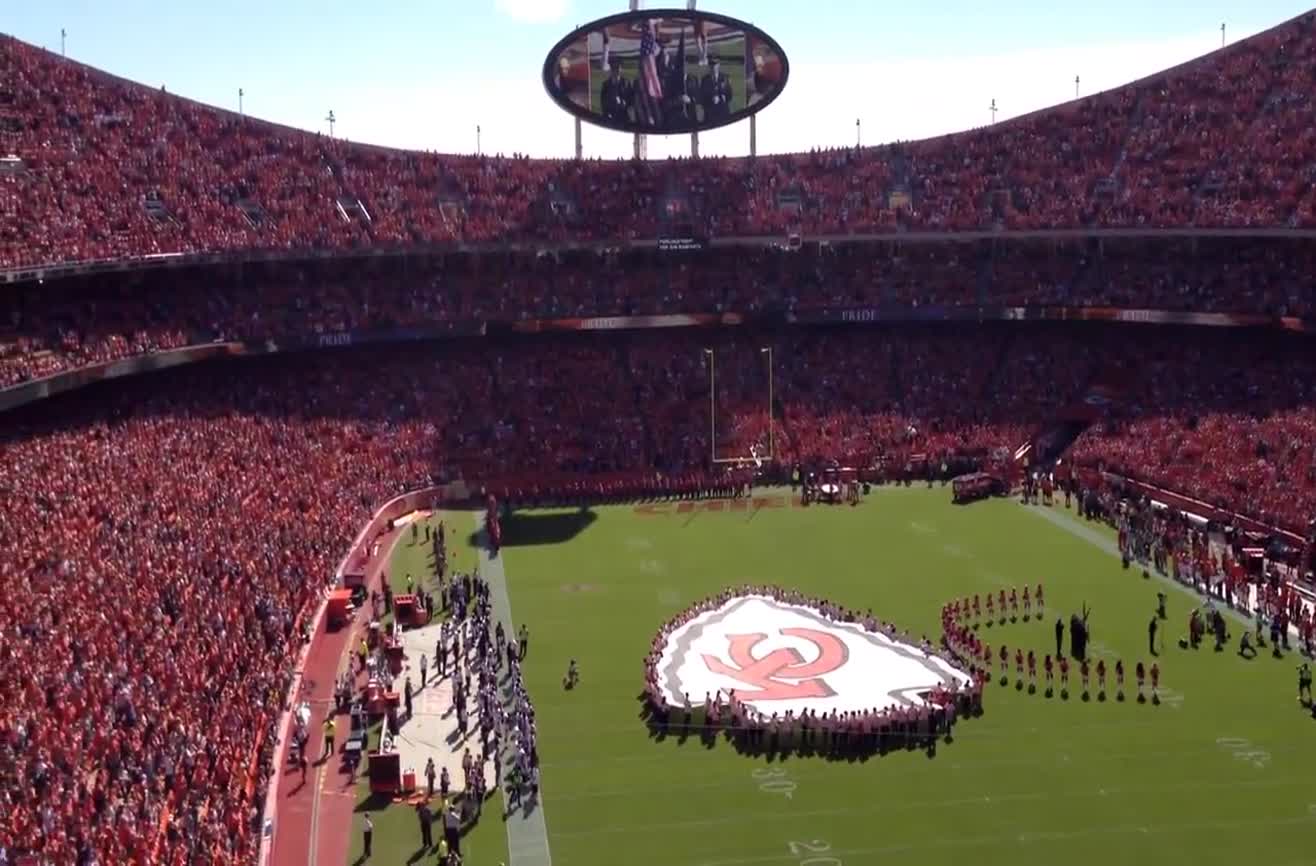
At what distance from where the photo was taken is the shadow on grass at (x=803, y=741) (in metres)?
21.9

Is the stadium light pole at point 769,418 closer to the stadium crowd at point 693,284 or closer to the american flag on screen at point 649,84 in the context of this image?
the stadium crowd at point 693,284

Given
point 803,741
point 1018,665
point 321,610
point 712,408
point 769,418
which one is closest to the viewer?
point 803,741

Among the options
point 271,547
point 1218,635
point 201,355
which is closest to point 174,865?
point 271,547

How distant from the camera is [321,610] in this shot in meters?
28.1

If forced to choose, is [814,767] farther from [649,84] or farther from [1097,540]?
[649,84]

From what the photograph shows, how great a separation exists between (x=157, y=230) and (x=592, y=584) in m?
18.9

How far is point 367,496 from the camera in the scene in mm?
36688

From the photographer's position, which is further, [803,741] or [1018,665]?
[1018,665]

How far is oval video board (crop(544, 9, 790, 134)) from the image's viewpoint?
49.6 meters

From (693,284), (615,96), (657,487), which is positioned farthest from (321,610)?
(615,96)

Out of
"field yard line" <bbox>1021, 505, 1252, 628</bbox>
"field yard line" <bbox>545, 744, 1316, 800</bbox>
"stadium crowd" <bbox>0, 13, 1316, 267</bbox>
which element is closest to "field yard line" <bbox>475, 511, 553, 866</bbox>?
"field yard line" <bbox>545, 744, 1316, 800</bbox>

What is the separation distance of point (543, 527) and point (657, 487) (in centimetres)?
539

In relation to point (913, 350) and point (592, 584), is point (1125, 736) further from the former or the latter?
point (913, 350)

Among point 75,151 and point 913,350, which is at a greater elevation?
point 75,151
